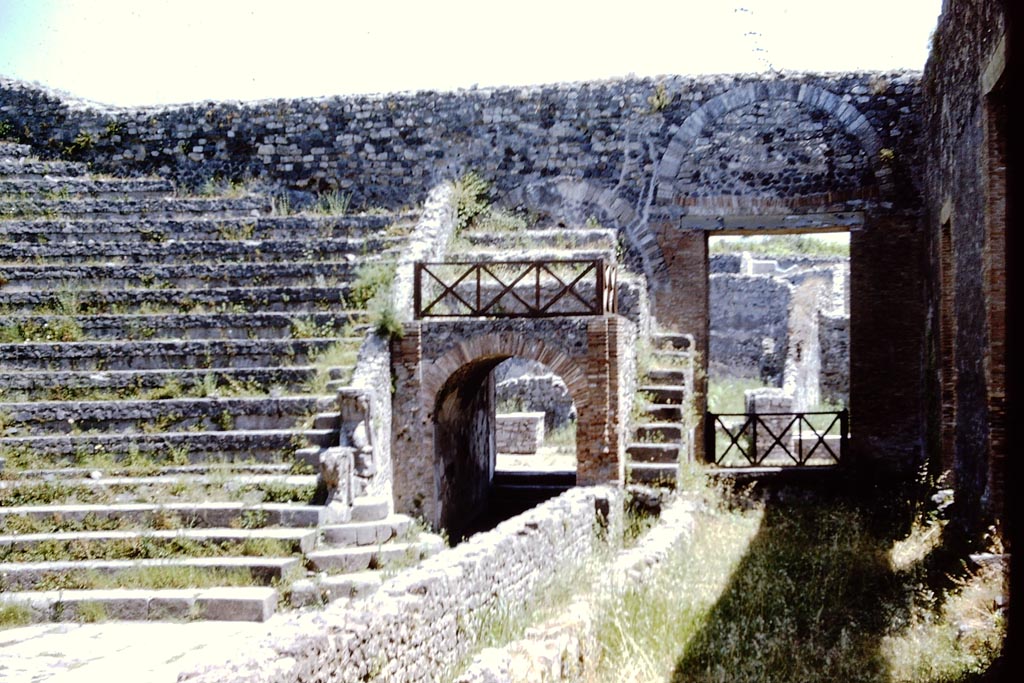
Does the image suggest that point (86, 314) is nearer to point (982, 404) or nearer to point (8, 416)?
point (8, 416)

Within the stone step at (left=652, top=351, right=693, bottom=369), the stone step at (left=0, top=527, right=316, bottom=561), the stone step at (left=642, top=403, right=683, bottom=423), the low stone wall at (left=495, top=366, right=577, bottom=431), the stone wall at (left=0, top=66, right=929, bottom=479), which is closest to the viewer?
the stone step at (left=0, top=527, right=316, bottom=561)

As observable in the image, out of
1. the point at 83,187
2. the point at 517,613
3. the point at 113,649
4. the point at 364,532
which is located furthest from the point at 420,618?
the point at 83,187

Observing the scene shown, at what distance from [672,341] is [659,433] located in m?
3.10

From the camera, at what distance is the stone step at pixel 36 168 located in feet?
59.8

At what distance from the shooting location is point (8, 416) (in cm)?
1176

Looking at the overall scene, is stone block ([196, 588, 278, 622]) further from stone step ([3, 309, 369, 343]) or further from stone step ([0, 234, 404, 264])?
stone step ([0, 234, 404, 264])

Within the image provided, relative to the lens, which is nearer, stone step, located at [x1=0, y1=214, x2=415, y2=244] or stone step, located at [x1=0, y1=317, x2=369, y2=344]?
stone step, located at [x1=0, y1=317, x2=369, y2=344]

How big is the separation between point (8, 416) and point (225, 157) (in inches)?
344

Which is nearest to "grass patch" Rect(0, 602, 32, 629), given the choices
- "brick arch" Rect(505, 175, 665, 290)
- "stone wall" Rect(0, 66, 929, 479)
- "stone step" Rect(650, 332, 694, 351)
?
"stone step" Rect(650, 332, 694, 351)

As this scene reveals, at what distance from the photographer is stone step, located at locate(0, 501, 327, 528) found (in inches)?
390

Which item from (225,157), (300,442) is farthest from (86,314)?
(225,157)

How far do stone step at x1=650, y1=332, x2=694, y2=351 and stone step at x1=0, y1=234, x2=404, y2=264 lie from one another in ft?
14.1

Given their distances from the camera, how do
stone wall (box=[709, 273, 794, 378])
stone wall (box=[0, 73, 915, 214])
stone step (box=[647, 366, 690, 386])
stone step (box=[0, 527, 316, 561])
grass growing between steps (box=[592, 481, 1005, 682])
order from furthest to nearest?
stone wall (box=[709, 273, 794, 378]) < stone wall (box=[0, 73, 915, 214]) < stone step (box=[647, 366, 690, 386]) < stone step (box=[0, 527, 316, 561]) < grass growing between steps (box=[592, 481, 1005, 682])

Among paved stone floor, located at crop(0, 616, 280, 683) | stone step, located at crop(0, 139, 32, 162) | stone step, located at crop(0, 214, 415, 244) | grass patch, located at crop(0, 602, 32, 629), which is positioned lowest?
paved stone floor, located at crop(0, 616, 280, 683)
